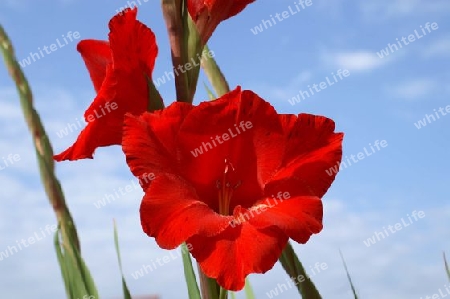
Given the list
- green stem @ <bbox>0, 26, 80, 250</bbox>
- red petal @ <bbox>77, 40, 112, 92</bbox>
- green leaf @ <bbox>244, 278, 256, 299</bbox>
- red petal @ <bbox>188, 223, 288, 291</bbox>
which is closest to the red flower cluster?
red petal @ <bbox>188, 223, 288, 291</bbox>

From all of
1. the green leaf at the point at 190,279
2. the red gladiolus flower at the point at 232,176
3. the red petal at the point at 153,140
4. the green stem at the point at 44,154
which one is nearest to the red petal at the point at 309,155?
the red gladiolus flower at the point at 232,176

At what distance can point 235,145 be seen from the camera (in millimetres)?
714

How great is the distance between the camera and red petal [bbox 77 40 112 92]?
2.89 feet

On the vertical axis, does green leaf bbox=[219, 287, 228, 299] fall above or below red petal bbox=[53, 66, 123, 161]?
below

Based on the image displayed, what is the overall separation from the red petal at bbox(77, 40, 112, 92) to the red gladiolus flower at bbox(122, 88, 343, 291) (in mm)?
235

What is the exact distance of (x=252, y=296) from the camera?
1.11 m

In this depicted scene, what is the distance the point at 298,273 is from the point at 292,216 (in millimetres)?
204

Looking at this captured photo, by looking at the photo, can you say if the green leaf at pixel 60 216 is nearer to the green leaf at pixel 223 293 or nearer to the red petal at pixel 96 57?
the red petal at pixel 96 57

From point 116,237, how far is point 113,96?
0.35 metres

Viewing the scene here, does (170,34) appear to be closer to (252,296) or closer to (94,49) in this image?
(94,49)

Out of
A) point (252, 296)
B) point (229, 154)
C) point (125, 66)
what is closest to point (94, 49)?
point (125, 66)

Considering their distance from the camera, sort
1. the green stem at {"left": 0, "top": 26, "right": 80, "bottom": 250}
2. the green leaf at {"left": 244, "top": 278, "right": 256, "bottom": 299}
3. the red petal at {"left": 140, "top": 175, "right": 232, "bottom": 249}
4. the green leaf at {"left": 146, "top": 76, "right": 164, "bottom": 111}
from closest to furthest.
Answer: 1. the red petal at {"left": 140, "top": 175, "right": 232, "bottom": 249}
2. the green leaf at {"left": 146, "top": 76, "right": 164, "bottom": 111}
3. the green stem at {"left": 0, "top": 26, "right": 80, "bottom": 250}
4. the green leaf at {"left": 244, "top": 278, "right": 256, "bottom": 299}

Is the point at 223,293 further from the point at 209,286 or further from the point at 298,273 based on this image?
the point at 298,273

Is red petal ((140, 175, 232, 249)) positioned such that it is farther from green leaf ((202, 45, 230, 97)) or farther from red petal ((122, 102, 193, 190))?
green leaf ((202, 45, 230, 97))
